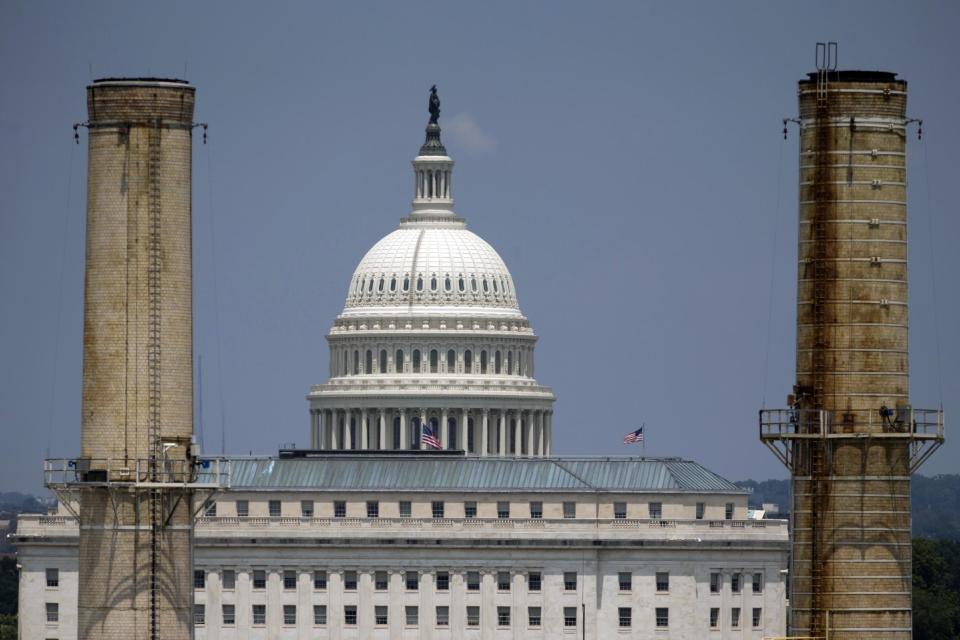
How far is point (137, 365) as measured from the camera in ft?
600

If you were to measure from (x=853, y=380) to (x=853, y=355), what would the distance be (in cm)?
110

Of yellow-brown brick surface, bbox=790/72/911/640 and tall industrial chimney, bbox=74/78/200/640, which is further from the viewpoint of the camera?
tall industrial chimney, bbox=74/78/200/640

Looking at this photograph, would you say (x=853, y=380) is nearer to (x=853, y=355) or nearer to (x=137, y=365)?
(x=853, y=355)

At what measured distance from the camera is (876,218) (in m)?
177

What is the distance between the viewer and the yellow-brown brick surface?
17650 centimetres

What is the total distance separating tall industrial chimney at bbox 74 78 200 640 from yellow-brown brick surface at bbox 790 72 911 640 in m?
28.1

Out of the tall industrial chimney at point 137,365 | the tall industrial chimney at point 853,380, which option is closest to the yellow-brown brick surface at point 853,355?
the tall industrial chimney at point 853,380

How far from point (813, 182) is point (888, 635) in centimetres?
2012

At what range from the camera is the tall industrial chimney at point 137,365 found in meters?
181

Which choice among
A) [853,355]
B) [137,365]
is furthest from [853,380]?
[137,365]

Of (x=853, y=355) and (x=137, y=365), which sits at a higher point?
(x=853, y=355)

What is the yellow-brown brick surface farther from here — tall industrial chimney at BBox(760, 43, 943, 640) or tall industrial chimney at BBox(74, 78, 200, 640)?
tall industrial chimney at BBox(74, 78, 200, 640)

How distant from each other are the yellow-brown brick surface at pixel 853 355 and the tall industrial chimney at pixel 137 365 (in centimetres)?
2813

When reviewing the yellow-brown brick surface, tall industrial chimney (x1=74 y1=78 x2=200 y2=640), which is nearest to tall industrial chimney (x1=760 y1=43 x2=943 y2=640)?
the yellow-brown brick surface
